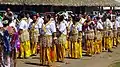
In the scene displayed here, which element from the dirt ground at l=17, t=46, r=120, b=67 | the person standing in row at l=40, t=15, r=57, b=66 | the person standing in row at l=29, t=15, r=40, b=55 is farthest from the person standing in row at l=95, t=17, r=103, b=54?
the person standing in row at l=40, t=15, r=57, b=66

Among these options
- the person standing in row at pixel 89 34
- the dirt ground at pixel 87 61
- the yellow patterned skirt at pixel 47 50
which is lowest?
the dirt ground at pixel 87 61

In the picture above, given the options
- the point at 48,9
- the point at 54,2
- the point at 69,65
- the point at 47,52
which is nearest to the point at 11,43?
the point at 47,52

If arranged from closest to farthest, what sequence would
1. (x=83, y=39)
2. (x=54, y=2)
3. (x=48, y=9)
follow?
(x=83, y=39) < (x=54, y=2) < (x=48, y=9)

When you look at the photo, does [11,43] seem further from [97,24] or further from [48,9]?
[48,9]

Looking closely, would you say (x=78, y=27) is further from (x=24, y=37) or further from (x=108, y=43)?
(x=108, y=43)

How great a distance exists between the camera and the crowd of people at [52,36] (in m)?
12.7

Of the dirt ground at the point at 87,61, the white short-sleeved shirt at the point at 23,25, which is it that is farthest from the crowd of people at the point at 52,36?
the dirt ground at the point at 87,61

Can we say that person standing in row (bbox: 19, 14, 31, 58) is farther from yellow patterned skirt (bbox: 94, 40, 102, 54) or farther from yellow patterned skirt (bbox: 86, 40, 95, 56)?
yellow patterned skirt (bbox: 94, 40, 102, 54)

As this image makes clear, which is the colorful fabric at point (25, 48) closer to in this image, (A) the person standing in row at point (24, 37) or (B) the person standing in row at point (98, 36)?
(A) the person standing in row at point (24, 37)

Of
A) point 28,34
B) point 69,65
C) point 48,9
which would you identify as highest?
point 48,9

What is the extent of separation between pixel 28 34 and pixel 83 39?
2935 millimetres

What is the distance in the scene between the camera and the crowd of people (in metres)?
12.7

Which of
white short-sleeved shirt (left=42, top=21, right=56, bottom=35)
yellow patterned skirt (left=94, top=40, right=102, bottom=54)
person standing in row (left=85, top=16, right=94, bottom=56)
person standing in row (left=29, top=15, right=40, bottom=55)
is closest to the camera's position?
white short-sleeved shirt (left=42, top=21, right=56, bottom=35)

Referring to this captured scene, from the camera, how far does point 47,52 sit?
1496 cm
